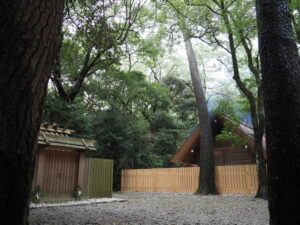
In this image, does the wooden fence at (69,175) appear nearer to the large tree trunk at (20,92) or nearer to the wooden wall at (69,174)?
the wooden wall at (69,174)

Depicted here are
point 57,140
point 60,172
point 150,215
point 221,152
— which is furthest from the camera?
point 221,152

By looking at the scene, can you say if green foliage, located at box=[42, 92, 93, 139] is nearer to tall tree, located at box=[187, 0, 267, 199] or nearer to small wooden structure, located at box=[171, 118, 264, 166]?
small wooden structure, located at box=[171, 118, 264, 166]

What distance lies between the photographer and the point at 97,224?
4.84 m

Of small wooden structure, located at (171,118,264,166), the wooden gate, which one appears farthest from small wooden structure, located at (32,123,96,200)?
small wooden structure, located at (171,118,264,166)

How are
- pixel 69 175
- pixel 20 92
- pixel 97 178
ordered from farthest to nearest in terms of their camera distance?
pixel 97 178
pixel 69 175
pixel 20 92

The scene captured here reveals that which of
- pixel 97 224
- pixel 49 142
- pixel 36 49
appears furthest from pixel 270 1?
pixel 49 142

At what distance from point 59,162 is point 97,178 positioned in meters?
2.10

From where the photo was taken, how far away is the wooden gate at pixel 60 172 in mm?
9125

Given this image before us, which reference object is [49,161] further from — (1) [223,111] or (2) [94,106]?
(2) [94,106]

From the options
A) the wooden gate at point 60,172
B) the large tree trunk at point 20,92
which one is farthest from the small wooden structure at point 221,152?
the large tree trunk at point 20,92

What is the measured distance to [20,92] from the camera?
5.22 feet

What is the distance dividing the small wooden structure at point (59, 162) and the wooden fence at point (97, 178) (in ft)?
0.93

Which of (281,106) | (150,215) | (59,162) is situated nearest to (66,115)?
(59,162)

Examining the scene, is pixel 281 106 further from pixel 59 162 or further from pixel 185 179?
pixel 185 179
